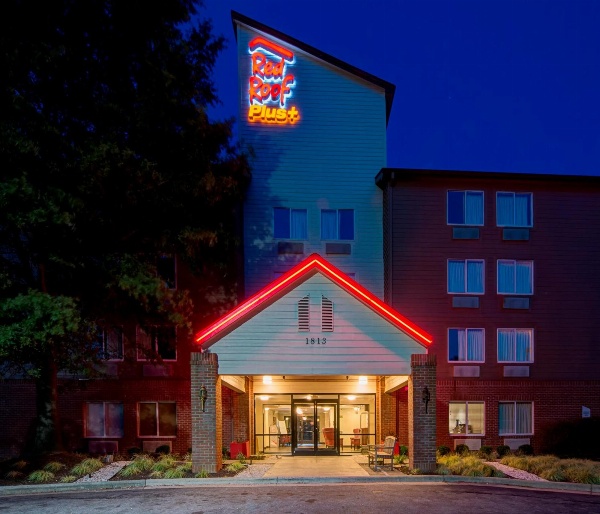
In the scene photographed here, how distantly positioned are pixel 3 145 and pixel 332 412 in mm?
14741

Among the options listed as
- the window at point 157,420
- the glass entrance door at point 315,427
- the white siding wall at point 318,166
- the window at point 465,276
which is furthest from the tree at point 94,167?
the window at point 465,276

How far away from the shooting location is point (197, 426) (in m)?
14.5

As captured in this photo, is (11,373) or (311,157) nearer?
(11,373)

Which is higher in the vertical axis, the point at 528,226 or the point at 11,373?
the point at 528,226

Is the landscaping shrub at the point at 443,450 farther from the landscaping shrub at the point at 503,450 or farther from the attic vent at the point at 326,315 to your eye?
the attic vent at the point at 326,315

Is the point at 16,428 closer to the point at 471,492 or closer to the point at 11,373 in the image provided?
the point at 11,373

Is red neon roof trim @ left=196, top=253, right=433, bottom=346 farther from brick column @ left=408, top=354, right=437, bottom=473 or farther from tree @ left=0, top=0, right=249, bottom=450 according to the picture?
tree @ left=0, top=0, right=249, bottom=450

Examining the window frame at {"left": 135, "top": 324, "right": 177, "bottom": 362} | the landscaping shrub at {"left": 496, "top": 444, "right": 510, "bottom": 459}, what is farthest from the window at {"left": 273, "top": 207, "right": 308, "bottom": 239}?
the landscaping shrub at {"left": 496, "top": 444, "right": 510, "bottom": 459}

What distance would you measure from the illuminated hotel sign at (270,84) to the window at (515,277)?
36.1 ft

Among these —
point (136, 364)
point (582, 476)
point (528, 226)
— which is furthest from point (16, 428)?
point (528, 226)

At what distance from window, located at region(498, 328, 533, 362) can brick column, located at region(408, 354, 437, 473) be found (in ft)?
24.0

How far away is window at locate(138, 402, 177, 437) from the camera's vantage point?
777 inches

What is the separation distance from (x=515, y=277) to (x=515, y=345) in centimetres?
285

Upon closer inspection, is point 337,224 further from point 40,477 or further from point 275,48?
point 40,477
